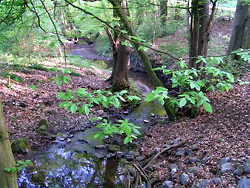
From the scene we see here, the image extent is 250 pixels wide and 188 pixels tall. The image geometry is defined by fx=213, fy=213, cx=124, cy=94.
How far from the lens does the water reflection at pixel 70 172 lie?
493 centimetres

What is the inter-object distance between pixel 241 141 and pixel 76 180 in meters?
3.78

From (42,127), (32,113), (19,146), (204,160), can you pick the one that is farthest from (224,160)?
(32,113)

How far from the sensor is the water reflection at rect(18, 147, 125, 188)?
4.93m

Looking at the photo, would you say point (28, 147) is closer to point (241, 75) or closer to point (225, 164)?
point (225, 164)

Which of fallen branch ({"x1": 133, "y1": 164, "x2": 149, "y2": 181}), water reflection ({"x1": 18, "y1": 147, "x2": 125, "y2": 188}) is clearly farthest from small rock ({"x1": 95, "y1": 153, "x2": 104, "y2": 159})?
fallen branch ({"x1": 133, "y1": 164, "x2": 149, "y2": 181})

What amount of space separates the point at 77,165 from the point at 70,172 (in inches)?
12.0

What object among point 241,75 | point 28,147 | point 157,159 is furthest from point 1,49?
point 241,75

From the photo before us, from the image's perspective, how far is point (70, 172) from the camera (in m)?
5.34

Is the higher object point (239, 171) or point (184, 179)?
point (239, 171)

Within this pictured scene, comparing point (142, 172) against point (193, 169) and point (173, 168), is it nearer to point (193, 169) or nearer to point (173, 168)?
point (173, 168)

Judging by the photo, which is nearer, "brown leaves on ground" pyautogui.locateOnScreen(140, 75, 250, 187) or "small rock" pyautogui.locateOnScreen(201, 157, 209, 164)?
"brown leaves on ground" pyautogui.locateOnScreen(140, 75, 250, 187)

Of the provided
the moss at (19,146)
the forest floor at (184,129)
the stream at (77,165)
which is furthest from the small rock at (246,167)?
the moss at (19,146)

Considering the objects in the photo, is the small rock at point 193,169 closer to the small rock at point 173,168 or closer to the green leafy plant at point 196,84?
the small rock at point 173,168

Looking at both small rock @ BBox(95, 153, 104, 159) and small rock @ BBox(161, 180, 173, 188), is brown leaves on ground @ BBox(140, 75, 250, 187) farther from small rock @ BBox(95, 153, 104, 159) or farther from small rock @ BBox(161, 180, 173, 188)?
small rock @ BBox(95, 153, 104, 159)
